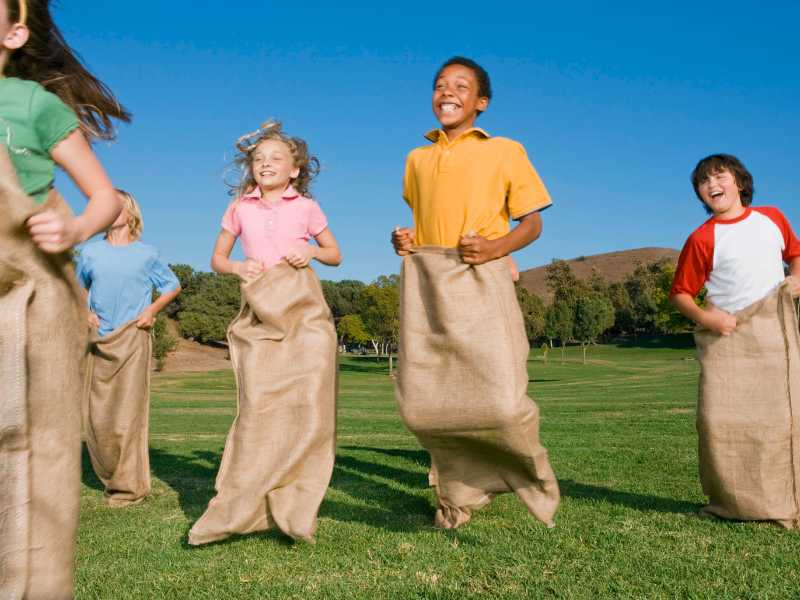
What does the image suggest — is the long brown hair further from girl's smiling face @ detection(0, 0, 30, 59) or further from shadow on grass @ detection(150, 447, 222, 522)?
shadow on grass @ detection(150, 447, 222, 522)

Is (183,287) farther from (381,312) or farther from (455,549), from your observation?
(455,549)

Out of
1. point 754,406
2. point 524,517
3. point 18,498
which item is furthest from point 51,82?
point 754,406

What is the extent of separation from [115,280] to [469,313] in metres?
3.85

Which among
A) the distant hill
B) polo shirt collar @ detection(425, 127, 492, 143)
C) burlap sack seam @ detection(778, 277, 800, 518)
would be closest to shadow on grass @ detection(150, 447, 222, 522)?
polo shirt collar @ detection(425, 127, 492, 143)

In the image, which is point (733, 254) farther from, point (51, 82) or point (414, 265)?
point (51, 82)

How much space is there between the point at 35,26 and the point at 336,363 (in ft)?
10.4

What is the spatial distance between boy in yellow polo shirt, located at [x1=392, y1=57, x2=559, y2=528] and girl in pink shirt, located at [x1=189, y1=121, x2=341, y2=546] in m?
0.73

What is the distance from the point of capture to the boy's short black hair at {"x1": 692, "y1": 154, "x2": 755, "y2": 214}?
582 cm

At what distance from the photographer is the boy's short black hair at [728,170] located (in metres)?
5.82

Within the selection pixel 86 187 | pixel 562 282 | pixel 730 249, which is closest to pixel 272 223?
pixel 86 187

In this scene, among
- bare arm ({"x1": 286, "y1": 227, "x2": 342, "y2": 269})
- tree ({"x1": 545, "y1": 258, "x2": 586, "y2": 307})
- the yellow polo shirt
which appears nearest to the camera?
the yellow polo shirt

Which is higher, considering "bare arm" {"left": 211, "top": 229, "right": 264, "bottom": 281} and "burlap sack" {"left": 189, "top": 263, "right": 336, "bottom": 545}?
"bare arm" {"left": 211, "top": 229, "right": 264, "bottom": 281}

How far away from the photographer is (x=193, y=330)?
7006 centimetres

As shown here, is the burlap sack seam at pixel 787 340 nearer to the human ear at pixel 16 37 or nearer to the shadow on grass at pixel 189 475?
the shadow on grass at pixel 189 475
